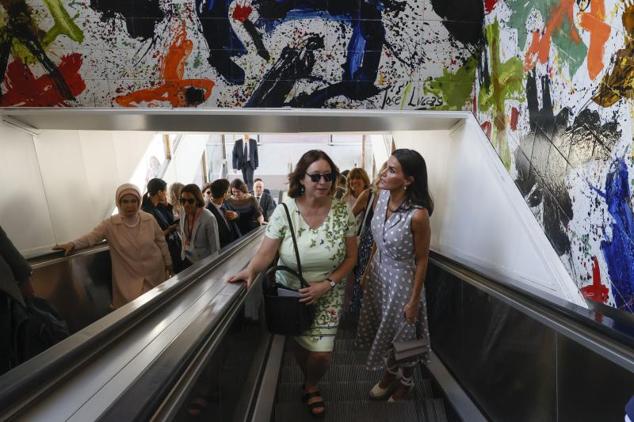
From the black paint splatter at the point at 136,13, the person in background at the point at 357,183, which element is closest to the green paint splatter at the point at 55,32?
the black paint splatter at the point at 136,13

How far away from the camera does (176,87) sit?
12.9 ft

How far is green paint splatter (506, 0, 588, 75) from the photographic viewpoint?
2.43m

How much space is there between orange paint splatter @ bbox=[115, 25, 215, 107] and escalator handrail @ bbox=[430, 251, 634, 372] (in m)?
2.98

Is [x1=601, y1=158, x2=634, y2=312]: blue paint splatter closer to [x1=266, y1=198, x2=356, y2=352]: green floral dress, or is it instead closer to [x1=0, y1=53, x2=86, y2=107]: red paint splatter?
[x1=266, y1=198, x2=356, y2=352]: green floral dress

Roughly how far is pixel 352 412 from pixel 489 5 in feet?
11.8

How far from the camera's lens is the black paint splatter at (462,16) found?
155 inches

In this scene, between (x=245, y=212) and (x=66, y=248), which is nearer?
(x=66, y=248)

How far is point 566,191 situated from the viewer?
8.30 ft

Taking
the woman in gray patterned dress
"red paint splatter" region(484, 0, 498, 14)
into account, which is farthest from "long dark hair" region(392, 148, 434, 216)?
"red paint splatter" region(484, 0, 498, 14)

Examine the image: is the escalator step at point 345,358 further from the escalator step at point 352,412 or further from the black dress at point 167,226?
the black dress at point 167,226

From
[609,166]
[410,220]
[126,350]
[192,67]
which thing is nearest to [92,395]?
[126,350]

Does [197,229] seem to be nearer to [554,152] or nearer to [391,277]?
[391,277]

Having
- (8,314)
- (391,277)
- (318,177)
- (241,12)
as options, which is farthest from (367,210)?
(8,314)

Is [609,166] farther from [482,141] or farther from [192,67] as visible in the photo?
[192,67]
